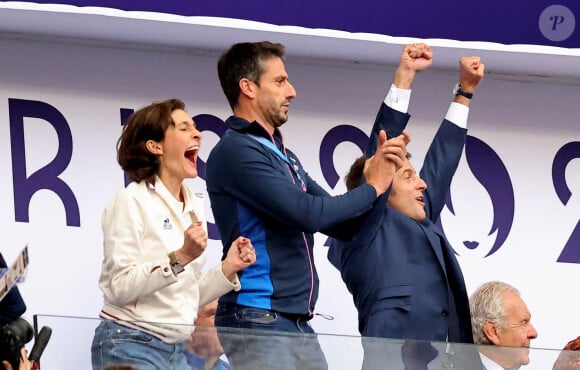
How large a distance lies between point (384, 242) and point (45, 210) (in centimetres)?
173

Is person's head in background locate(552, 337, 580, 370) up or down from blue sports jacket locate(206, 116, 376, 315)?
down

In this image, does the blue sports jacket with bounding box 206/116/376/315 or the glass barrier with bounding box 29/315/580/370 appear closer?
the glass barrier with bounding box 29/315/580/370

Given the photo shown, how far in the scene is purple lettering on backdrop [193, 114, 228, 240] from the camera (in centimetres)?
695

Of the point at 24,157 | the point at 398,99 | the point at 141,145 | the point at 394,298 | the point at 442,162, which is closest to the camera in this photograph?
the point at 141,145

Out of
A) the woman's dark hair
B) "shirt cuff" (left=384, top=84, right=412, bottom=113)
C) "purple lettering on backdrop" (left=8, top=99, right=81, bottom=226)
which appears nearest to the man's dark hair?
the woman's dark hair

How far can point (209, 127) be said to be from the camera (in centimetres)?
697

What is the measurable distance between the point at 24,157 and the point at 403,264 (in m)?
1.88

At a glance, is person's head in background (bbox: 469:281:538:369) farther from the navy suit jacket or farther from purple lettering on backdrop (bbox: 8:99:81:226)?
purple lettering on backdrop (bbox: 8:99:81:226)

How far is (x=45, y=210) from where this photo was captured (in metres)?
6.84

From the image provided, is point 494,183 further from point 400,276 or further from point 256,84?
point 256,84

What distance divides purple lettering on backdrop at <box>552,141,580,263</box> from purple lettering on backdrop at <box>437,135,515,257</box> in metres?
0.22

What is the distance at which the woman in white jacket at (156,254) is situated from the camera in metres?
4.93

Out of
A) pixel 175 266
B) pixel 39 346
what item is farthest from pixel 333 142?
pixel 39 346

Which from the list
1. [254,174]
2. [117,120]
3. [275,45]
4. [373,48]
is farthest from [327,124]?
[254,174]
